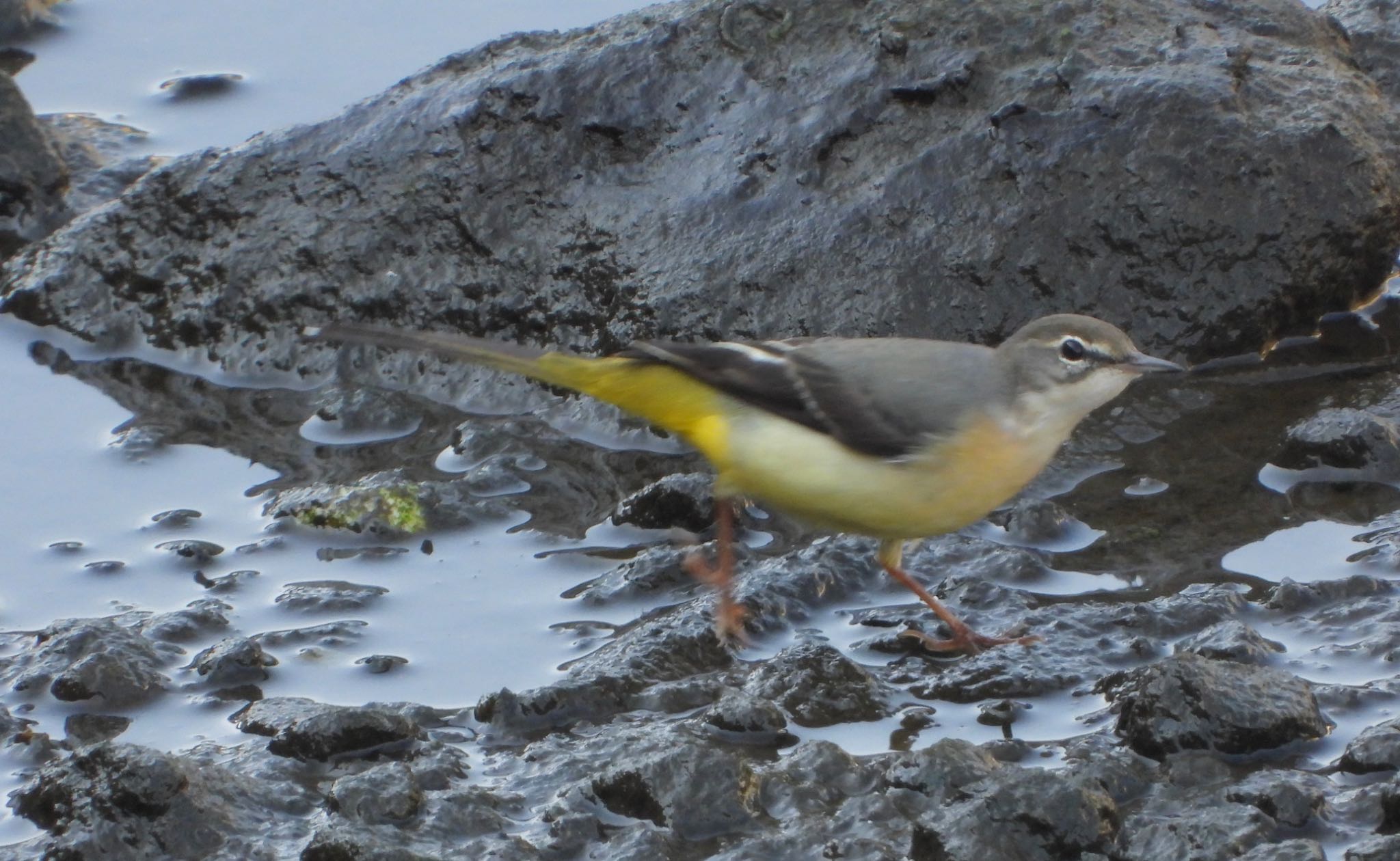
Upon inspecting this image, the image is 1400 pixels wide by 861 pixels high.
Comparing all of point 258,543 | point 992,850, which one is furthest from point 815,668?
point 258,543

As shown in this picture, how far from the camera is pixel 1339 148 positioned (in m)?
7.52

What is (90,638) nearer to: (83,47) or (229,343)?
(229,343)

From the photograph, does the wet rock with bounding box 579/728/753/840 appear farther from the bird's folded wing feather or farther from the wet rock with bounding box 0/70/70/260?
the wet rock with bounding box 0/70/70/260

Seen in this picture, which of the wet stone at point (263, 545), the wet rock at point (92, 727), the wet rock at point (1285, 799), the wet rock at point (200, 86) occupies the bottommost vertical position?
the wet rock at point (1285, 799)

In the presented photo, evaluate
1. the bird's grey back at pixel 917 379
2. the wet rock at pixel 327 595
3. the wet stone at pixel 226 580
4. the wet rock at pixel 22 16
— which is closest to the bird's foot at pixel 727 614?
the bird's grey back at pixel 917 379

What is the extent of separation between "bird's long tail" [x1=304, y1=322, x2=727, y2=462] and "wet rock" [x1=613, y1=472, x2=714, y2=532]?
0.42 m

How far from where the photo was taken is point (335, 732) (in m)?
5.11

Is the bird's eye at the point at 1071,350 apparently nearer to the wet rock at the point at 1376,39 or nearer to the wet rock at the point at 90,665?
the wet rock at the point at 90,665

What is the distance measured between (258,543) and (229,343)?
5.45 feet

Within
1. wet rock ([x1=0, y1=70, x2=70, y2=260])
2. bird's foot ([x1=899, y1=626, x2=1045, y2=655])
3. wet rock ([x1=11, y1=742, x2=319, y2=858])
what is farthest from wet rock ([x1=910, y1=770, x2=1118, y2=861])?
wet rock ([x1=0, y1=70, x2=70, y2=260])

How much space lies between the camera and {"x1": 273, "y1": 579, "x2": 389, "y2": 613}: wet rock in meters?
6.12

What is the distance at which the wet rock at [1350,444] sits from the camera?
6.76 meters

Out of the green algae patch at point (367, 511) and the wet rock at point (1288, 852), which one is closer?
the wet rock at point (1288, 852)

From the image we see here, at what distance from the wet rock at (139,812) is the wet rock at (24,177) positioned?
5.14 metres
